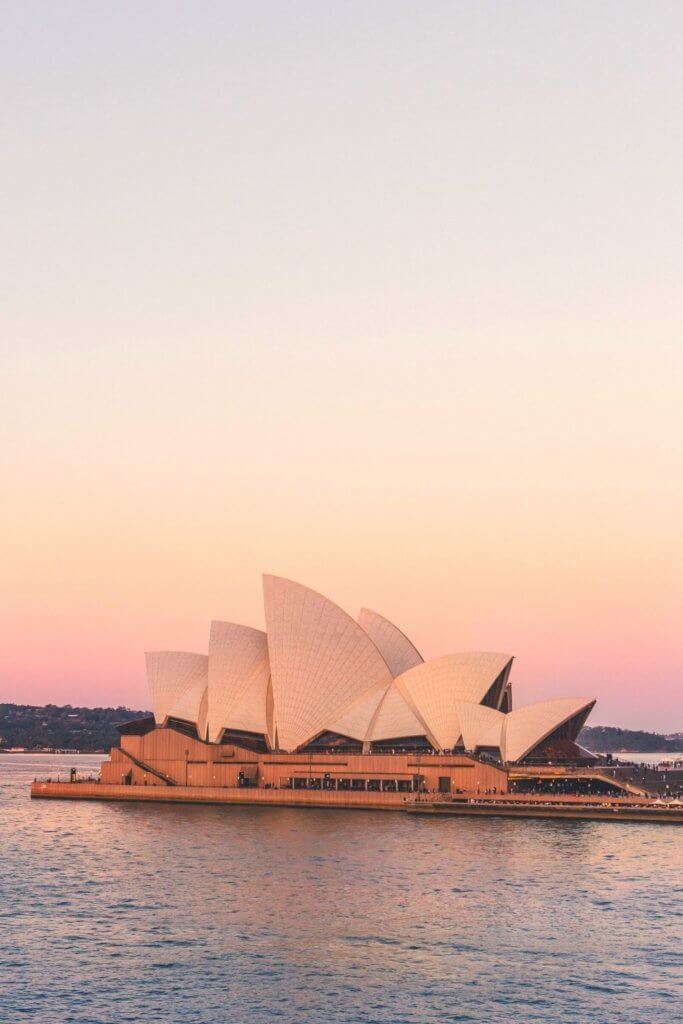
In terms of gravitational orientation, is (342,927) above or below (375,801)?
below

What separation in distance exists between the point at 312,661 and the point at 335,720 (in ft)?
13.7

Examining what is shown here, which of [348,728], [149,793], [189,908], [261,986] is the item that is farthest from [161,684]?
[261,986]

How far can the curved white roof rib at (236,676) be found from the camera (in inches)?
3297

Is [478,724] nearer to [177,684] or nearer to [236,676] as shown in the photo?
[236,676]

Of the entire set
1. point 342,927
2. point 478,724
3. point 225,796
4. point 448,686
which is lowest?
point 342,927

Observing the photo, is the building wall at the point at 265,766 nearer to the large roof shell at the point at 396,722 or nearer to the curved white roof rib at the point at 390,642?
the large roof shell at the point at 396,722

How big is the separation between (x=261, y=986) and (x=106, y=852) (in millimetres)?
25825

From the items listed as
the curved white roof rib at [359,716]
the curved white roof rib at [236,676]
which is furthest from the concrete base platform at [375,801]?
the curved white roof rib at [236,676]

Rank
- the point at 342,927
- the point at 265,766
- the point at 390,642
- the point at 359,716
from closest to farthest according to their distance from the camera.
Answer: the point at 342,927 → the point at 359,716 → the point at 265,766 → the point at 390,642

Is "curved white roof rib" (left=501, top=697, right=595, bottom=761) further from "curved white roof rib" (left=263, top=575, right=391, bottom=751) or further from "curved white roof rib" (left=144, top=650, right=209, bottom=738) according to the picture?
"curved white roof rib" (left=144, top=650, right=209, bottom=738)

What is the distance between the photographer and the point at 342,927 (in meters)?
37.2

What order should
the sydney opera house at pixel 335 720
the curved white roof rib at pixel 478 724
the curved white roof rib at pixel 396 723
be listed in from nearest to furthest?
the sydney opera house at pixel 335 720
the curved white roof rib at pixel 478 724
the curved white roof rib at pixel 396 723

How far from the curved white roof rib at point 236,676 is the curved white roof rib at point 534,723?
54.2 feet

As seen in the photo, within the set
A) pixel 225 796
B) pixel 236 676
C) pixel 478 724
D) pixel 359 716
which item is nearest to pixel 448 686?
pixel 478 724
